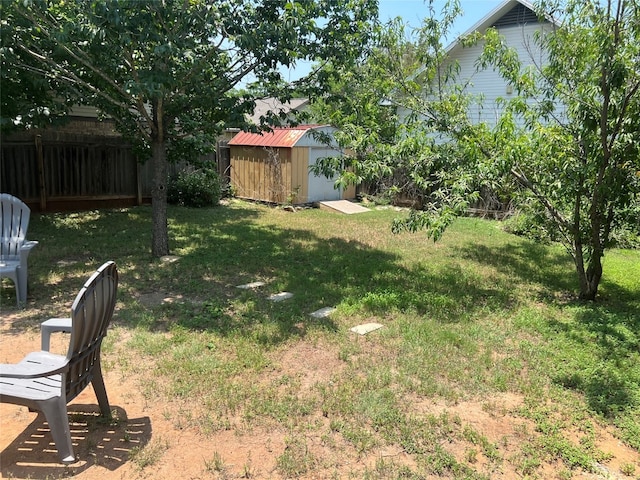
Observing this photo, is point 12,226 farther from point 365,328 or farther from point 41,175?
point 41,175

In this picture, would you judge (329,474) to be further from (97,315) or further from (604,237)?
(604,237)

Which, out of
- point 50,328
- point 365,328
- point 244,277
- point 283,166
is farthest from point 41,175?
point 365,328

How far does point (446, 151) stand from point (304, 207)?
27.9ft

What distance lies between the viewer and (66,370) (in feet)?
8.23

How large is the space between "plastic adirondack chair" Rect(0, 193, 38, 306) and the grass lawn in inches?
13.1

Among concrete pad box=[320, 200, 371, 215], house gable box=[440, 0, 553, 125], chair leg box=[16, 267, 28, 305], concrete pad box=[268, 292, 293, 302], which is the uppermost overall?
house gable box=[440, 0, 553, 125]

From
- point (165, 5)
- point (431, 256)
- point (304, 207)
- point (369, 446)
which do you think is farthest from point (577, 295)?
point (304, 207)

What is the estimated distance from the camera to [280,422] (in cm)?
304

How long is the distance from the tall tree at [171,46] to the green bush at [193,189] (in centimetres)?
500

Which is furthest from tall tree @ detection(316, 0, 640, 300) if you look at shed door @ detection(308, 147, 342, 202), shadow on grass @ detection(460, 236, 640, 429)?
shed door @ detection(308, 147, 342, 202)

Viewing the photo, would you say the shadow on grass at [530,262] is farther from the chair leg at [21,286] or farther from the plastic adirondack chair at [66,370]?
the chair leg at [21,286]

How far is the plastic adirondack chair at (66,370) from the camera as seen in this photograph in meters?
2.45

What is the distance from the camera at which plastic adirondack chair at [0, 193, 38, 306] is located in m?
4.92

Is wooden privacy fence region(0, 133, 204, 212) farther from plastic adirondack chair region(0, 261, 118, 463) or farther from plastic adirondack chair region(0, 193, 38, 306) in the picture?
plastic adirondack chair region(0, 261, 118, 463)
